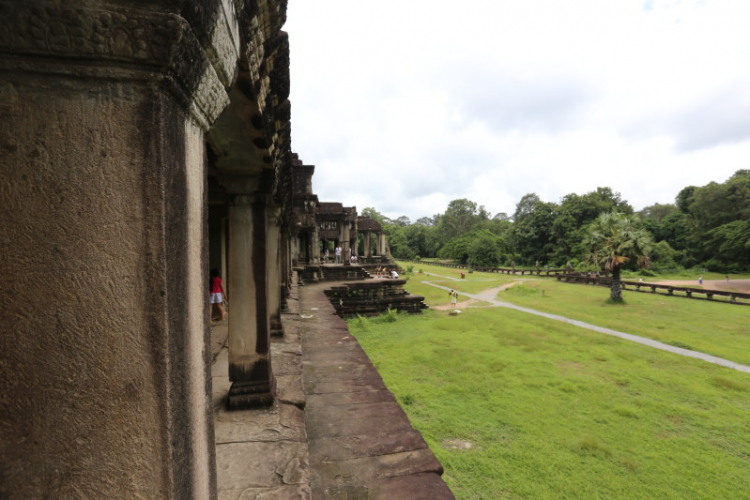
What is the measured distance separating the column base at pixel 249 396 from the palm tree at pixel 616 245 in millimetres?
19673

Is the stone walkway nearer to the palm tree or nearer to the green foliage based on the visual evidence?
the palm tree

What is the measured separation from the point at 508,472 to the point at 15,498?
4.80 meters

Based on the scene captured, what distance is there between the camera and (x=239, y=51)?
4.89 feet

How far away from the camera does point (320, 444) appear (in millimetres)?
3342

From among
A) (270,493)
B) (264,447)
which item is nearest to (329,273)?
(264,447)

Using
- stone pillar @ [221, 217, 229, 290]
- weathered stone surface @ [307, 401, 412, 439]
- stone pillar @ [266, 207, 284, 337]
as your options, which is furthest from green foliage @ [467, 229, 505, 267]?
weathered stone surface @ [307, 401, 412, 439]

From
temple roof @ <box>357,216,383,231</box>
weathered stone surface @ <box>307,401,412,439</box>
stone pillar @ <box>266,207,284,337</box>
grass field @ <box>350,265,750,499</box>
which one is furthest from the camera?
temple roof @ <box>357,216,383,231</box>

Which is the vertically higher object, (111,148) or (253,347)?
(111,148)

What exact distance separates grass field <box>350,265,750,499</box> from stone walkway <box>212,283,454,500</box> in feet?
4.76

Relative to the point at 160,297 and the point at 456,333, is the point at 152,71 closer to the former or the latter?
the point at 160,297

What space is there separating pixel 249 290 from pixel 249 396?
910mm

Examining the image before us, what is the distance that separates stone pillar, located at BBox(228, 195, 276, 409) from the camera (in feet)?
10.7

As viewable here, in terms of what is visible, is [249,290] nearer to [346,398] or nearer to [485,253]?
[346,398]

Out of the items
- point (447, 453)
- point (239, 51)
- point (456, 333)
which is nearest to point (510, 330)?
point (456, 333)
